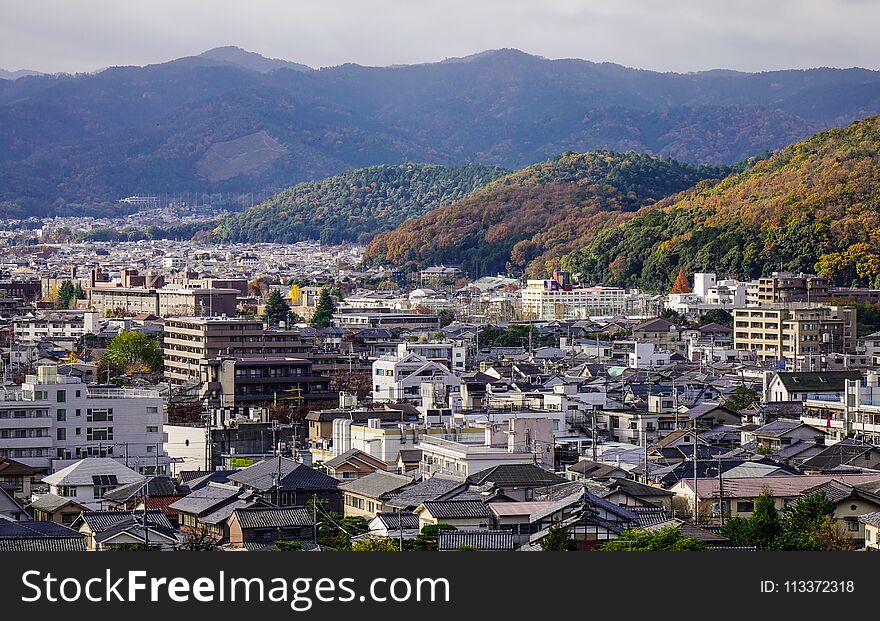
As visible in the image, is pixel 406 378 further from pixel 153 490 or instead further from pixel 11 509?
pixel 11 509

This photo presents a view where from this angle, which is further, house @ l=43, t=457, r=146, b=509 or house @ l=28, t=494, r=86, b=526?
house @ l=43, t=457, r=146, b=509

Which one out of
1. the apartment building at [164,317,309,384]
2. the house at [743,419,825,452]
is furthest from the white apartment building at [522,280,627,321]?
the house at [743,419,825,452]

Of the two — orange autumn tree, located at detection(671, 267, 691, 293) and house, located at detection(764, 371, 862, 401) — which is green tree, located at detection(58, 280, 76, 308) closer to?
orange autumn tree, located at detection(671, 267, 691, 293)

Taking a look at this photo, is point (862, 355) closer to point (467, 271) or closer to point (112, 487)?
point (112, 487)

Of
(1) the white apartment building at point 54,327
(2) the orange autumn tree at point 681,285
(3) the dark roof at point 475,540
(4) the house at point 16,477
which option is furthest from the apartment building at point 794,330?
(3) the dark roof at point 475,540

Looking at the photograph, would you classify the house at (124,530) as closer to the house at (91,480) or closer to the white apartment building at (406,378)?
the house at (91,480)

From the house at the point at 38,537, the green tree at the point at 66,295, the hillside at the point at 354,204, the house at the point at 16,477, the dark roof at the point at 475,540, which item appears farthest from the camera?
the hillside at the point at 354,204
